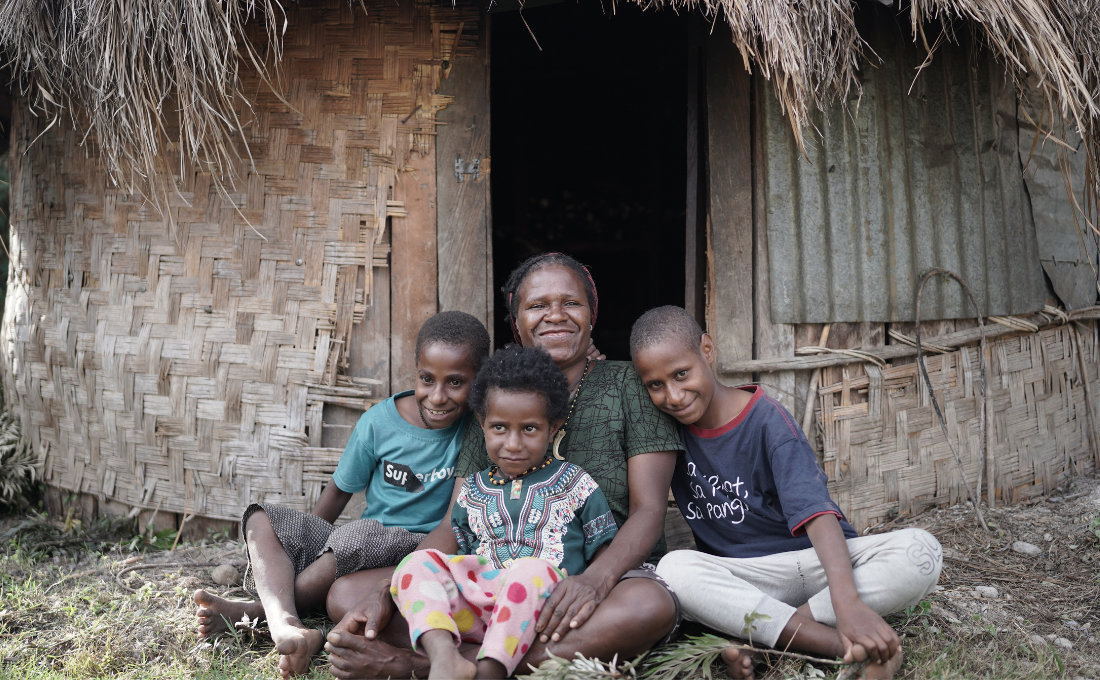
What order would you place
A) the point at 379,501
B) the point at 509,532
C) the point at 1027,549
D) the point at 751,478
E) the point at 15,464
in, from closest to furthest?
the point at 509,532
the point at 751,478
the point at 379,501
the point at 1027,549
the point at 15,464

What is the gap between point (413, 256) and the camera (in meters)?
3.13

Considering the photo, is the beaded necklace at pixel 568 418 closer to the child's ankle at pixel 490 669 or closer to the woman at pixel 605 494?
the woman at pixel 605 494

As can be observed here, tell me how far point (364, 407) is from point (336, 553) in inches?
32.6

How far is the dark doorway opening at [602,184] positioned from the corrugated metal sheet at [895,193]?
2.94m

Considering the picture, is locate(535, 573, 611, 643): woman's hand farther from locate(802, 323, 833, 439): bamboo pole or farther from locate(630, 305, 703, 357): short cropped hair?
locate(802, 323, 833, 439): bamboo pole

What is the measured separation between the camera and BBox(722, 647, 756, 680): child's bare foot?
2012mm

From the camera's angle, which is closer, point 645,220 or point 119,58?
point 119,58

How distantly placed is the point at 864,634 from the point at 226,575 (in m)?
2.11

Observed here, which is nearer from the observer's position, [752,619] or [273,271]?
[752,619]

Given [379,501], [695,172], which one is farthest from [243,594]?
[695,172]

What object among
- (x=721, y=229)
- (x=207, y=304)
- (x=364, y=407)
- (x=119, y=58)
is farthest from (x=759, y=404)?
(x=119, y=58)

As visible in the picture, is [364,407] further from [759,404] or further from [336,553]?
[759,404]

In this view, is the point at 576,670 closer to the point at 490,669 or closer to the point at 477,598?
the point at 490,669

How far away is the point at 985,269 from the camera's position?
3.27 metres
